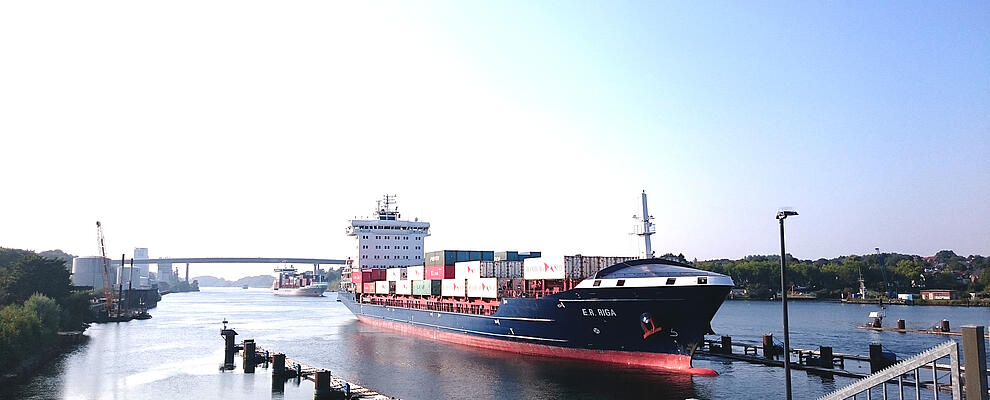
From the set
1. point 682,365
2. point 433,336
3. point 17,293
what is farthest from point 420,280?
point 17,293

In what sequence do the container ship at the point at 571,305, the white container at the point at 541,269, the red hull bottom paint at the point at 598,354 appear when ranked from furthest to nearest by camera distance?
the white container at the point at 541,269 → the red hull bottom paint at the point at 598,354 → the container ship at the point at 571,305

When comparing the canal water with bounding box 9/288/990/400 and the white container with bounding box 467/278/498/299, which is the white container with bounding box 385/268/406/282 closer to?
the canal water with bounding box 9/288/990/400

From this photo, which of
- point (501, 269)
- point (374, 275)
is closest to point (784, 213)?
point (501, 269)

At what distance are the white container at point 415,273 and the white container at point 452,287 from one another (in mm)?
5338

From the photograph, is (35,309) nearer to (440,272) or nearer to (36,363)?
(36,363)

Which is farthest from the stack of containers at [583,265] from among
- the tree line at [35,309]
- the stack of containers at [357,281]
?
the stack of containers at [357,281]

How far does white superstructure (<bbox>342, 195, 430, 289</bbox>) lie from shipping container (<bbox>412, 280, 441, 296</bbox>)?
26958 mm

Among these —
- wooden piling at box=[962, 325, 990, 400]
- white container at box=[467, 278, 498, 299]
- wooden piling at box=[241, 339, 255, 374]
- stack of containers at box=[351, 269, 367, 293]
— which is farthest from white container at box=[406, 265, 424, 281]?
wooden piling at box=[962, 325, 990, 400]

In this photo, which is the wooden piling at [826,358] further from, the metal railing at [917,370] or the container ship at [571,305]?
the metal railing at [917,370]

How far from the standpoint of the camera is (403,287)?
67.1m

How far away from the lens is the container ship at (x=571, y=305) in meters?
36.2

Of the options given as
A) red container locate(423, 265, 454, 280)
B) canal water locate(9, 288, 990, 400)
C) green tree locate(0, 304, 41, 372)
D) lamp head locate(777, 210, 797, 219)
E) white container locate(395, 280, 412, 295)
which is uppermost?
lamp head locate(777, 210, 797, 219)

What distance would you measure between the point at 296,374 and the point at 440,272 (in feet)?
70.5

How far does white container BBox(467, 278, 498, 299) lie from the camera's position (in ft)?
160
